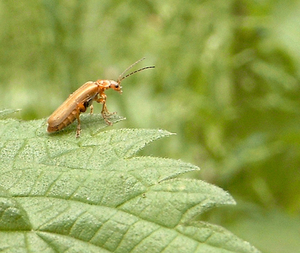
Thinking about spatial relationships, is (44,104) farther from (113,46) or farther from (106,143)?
(106,143)

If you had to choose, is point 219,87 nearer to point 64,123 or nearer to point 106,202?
point 64,123

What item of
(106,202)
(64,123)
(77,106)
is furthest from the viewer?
(77,106)

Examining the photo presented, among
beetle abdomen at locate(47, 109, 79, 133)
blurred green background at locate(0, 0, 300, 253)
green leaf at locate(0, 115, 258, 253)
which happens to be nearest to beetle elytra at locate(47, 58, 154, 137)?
beetle abdomen at locate(47, 109, 79, 133)

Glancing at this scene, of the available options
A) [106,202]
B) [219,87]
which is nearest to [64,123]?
[106,202]

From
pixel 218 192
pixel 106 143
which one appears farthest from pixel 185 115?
pixel 218 192

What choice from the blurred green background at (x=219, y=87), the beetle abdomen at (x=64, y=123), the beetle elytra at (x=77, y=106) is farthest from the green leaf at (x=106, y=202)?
A: the blurred green background at (x=219, y=87)

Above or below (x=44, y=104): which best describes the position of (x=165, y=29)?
above
